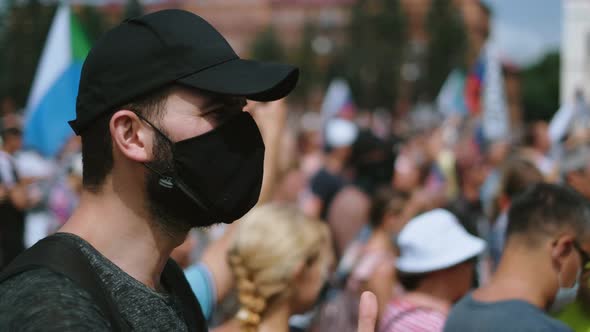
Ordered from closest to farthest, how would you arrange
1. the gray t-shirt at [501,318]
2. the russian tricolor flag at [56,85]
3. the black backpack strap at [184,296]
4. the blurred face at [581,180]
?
the black backpack strap at [184,296], the gray t-shirt at [501,318], the blurred face at [581,180], the russian tricolor flag at [56,85]

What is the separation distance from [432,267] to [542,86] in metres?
116

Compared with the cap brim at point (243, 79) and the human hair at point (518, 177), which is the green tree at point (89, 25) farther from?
the human hair at point (518, 177)

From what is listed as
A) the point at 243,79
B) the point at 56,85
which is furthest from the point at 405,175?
the point at 243,79

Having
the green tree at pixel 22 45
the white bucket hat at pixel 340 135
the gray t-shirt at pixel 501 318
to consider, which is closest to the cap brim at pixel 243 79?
the gray t-shirt at pixel 501 318

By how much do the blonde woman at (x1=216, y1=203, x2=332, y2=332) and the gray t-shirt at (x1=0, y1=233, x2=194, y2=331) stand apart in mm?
1443

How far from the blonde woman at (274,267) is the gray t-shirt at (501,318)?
63 cm

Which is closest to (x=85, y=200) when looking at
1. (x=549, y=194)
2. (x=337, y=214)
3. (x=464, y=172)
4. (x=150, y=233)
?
(x=150, y=233)

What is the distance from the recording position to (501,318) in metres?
2.75

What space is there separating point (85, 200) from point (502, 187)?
4.16 metres

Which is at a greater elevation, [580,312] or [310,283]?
[310,283]

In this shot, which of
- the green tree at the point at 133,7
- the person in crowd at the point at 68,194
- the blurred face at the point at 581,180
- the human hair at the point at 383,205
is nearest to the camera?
the blurred face at the point at 581,180

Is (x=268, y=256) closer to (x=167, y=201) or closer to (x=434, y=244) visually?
(x=434, y=244)

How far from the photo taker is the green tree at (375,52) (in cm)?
8125

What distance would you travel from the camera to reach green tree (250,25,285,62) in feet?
301
